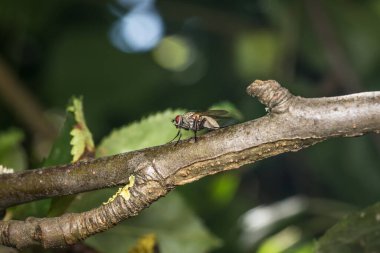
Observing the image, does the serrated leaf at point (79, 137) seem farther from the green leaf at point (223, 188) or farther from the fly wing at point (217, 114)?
the green leaf at point (223, 188)

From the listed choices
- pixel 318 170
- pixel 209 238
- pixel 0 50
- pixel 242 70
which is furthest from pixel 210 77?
pixel 209 238

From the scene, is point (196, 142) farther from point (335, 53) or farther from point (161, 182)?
point (335, 53)

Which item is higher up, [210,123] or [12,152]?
[12,152]

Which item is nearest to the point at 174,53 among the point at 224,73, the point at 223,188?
the point at 224,73

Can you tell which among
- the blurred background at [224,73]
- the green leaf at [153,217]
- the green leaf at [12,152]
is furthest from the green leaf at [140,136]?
the blurred background at [224,73]

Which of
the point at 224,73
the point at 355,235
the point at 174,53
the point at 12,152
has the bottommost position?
the point at 355,235

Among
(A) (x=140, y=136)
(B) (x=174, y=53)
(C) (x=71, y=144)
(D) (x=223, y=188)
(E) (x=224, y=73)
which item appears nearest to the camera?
(C) (x=71, y=144)

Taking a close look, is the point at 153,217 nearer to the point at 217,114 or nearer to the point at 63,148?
the point at 63,148
